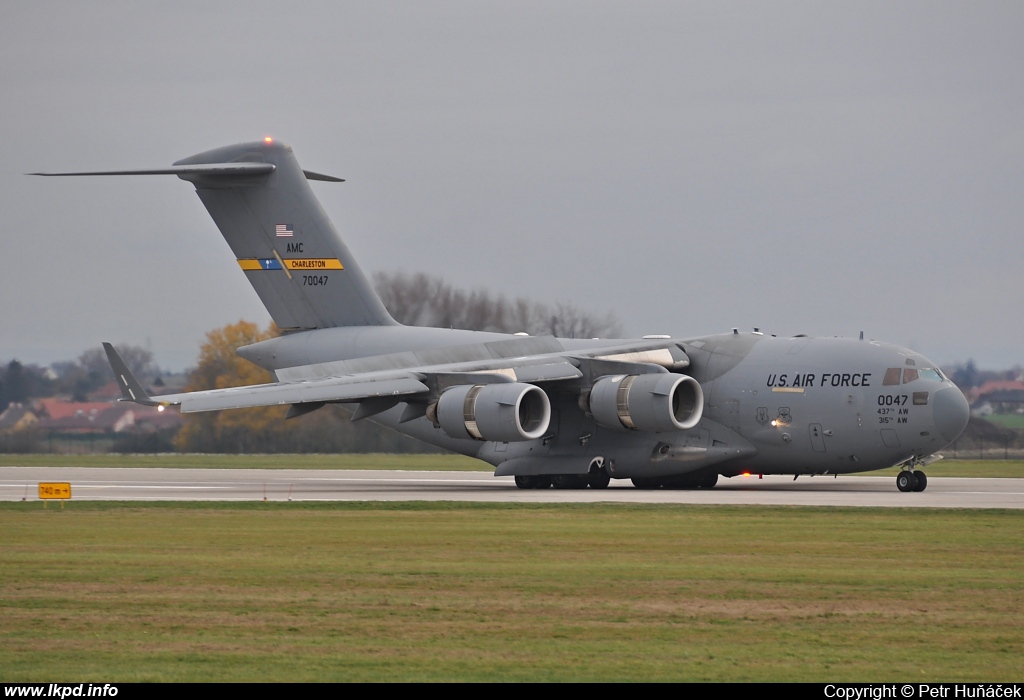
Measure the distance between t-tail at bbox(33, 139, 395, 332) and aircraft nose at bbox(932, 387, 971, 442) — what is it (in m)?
12.8

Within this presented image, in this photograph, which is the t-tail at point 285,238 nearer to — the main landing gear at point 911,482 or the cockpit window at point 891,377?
the cockpit window at point 891,377

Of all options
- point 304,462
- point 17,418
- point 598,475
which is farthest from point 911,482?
point 17,418

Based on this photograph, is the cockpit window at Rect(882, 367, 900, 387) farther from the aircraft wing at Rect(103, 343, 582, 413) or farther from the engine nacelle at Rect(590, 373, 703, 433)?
the aircraft wing at Rect(103, 343, 582, 413)

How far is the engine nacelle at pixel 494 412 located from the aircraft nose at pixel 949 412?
291 inches

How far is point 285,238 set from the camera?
3341cm

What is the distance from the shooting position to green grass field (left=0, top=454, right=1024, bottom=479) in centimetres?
4044

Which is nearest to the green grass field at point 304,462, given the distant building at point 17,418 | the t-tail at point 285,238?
the distant building at point 17,418

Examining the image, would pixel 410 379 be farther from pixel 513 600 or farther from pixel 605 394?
pixel 513 600

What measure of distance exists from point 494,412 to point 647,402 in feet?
9.82

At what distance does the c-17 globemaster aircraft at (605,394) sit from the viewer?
2766 cm

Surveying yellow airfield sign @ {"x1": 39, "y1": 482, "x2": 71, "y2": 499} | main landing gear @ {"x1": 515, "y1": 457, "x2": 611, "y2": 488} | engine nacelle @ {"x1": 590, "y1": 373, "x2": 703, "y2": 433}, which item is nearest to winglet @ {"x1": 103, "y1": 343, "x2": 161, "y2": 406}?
yellow airfield sign @ {"x1": 39, "y1": 482, "x2": 71, "y2": 499}
